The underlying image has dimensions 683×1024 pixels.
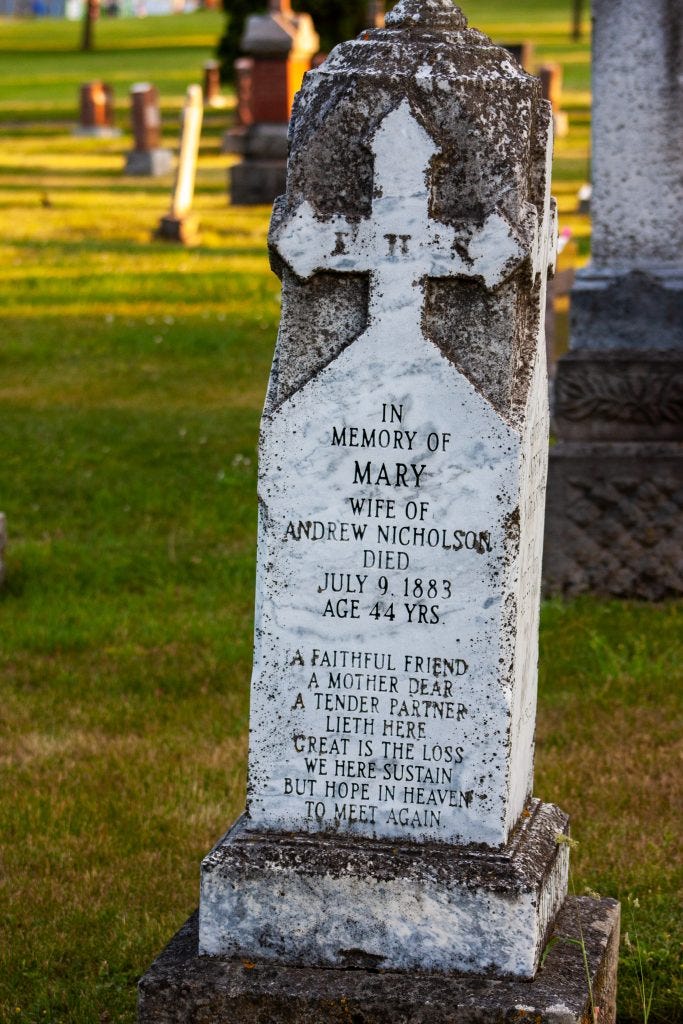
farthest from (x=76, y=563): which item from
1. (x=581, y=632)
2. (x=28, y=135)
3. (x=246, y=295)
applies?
(x=28, y=135)

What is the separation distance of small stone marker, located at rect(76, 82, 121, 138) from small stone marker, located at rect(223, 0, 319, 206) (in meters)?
10.1

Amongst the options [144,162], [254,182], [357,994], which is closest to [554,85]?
[144,162]

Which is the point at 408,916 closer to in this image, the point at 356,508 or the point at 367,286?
the point at 356,508

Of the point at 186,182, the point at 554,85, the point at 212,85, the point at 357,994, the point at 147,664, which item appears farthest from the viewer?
the point at 212,85

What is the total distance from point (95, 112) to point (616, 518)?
87.9 feet

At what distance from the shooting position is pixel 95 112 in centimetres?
3222

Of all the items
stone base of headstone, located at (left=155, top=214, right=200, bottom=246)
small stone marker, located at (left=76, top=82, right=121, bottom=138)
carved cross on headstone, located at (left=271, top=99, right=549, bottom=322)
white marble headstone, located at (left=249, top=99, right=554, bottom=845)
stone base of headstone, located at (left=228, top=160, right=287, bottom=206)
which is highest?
small stone marker, located at (left=76, top=82, right=121, bottom=138)

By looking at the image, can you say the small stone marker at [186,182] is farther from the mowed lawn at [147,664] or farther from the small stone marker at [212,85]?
the small stone marker at [212,85]

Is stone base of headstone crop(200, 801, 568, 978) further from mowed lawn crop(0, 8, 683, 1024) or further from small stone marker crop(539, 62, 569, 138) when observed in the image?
small stone marker crop(539, 62, 569, 138)

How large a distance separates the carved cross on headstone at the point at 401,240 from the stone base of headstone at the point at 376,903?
3.72ft

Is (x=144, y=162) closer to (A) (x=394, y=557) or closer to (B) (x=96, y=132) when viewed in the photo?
(B) (x=96, y=132)

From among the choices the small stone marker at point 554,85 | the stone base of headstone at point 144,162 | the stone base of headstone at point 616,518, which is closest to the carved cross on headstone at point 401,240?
the stone base of headstone at point 616,518

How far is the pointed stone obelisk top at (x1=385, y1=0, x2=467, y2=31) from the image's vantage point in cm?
352

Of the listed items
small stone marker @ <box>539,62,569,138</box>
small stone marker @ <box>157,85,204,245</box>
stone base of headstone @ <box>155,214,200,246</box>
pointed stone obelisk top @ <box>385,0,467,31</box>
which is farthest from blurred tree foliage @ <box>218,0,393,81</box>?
pointed stone obelisk top @ <box>385,0,467,31</box>
